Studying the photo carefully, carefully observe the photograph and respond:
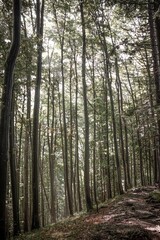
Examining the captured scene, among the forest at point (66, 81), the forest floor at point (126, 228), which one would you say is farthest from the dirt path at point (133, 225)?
the forest at point (66, 81)

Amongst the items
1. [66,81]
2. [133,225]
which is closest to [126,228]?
[133,225]

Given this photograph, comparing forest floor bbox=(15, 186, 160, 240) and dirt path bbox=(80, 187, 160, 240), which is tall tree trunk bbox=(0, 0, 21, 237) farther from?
dirt path bbox=(80, 187, 160, 240)

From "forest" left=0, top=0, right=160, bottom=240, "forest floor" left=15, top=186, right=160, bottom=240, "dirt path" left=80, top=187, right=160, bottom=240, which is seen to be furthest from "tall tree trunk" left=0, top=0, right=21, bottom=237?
"dirt path" left=80, top=187, right=160, bottom=240

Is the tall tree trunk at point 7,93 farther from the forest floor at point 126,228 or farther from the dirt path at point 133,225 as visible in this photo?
the dirt path at point 133,225

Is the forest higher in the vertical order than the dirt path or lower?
higher

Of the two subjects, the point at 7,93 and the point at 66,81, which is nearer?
the point at 7,93

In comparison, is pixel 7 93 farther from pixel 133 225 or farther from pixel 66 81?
pixel 66 81

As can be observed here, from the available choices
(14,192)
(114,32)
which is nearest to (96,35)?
(114,32)

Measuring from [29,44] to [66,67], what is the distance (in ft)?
38.7

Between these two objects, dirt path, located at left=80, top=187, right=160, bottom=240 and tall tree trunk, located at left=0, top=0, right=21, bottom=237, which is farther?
tall tree trunk, located at left=0, top=0, right=21, bottom=237

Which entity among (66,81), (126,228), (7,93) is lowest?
(126,228)

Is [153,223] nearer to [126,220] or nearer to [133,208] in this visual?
[126,220]

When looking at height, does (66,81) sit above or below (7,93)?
above

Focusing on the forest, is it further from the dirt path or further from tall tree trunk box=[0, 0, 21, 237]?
the dirt path
